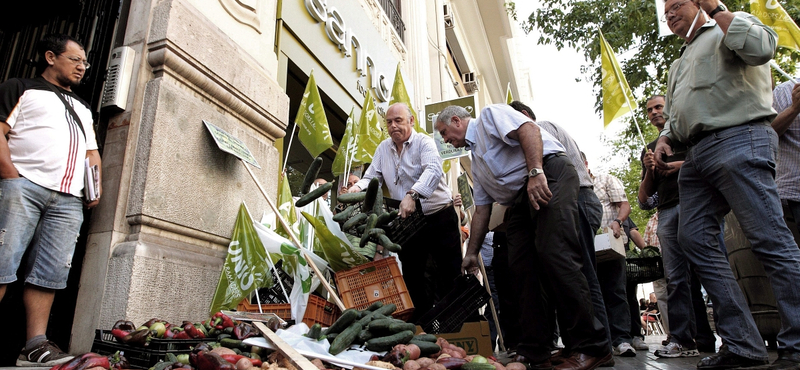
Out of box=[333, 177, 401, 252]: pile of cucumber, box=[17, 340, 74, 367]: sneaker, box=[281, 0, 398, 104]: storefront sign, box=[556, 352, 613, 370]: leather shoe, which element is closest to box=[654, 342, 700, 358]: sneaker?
box=[556, 352, 613, 370]: leather shoe

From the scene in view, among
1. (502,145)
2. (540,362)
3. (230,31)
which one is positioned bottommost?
(540,362)

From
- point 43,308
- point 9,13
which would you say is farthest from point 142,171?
point 9,13

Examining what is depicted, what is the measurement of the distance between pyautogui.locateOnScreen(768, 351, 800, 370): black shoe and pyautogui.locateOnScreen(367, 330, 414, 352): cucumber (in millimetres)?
1743

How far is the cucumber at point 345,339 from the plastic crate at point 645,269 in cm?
386

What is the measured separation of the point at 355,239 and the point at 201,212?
1219mm

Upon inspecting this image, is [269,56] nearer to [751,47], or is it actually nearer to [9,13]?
[9,13]

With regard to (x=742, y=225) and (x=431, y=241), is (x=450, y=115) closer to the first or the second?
(x=431, y=241)

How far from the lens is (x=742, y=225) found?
8.82 ft

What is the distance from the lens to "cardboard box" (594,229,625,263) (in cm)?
471

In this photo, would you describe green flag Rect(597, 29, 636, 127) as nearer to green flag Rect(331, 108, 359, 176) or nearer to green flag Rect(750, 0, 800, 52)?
green flag Rect(750, 0, 800, 52)

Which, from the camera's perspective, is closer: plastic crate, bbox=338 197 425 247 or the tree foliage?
plastic crate, bbox=338 197 425 247

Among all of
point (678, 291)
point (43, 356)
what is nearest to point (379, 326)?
point (43, 356)

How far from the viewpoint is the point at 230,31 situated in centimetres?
471

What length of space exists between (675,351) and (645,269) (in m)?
1.87
